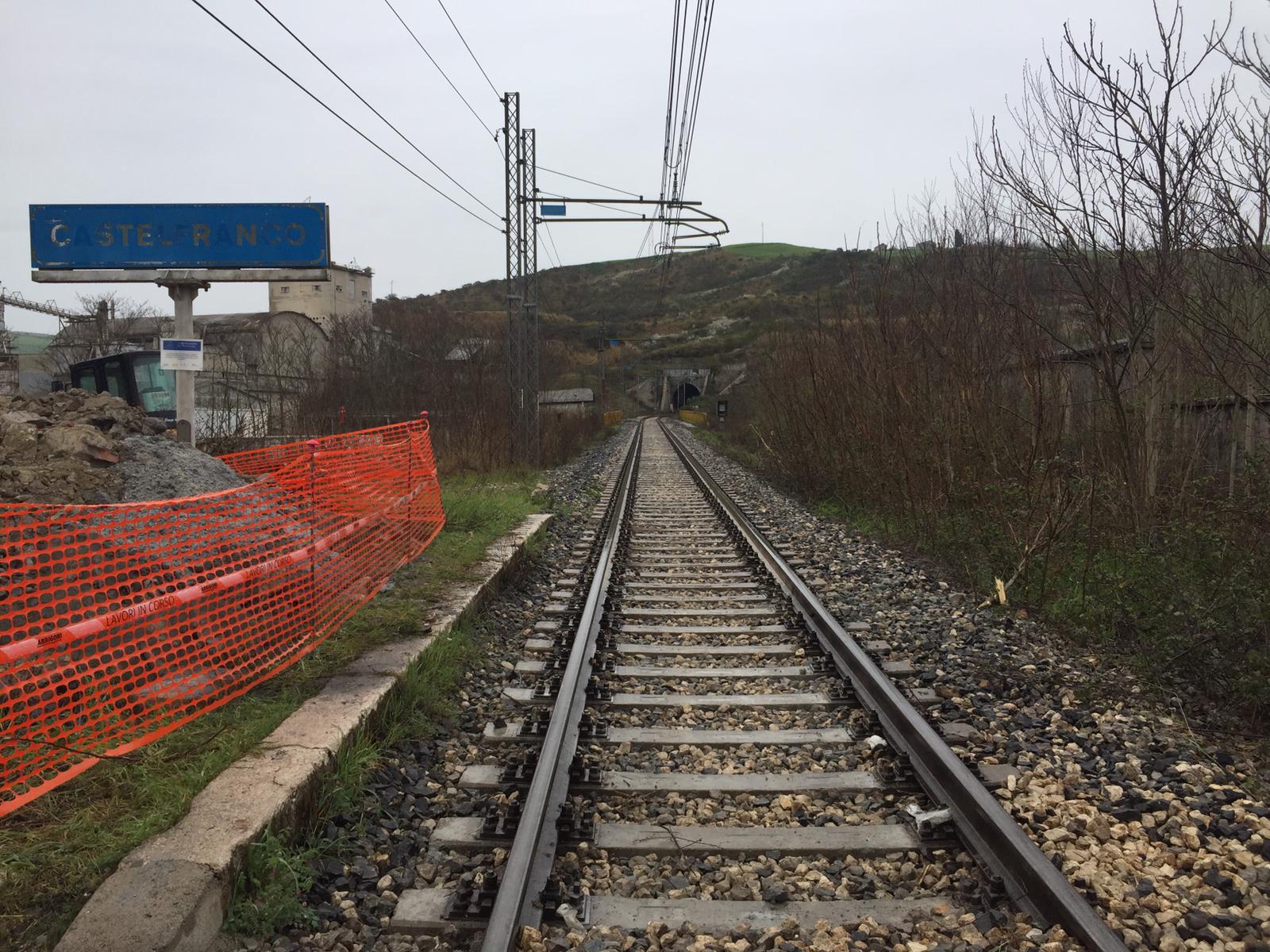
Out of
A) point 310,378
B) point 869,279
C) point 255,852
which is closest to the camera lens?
point 255,852

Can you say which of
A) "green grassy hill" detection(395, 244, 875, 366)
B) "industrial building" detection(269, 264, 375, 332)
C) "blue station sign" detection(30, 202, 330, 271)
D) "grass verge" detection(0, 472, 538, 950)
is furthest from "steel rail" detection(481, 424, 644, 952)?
"green grassy hill" detection(395, 244, 875, 366)

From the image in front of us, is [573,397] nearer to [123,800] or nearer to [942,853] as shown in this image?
[123,800]

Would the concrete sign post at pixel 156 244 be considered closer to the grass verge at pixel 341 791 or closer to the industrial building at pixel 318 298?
the grass verge at pixel 341 791

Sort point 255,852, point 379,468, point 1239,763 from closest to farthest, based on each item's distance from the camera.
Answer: point 255,852, point 1239,763, point 379,468

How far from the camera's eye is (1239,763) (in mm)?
3857

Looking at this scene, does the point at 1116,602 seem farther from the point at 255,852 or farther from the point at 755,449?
the point at 755,449

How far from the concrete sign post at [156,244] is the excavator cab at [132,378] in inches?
134

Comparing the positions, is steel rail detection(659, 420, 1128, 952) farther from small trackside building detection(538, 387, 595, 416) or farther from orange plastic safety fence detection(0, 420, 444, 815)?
small trackside building detection(538, 387, 595, 416)

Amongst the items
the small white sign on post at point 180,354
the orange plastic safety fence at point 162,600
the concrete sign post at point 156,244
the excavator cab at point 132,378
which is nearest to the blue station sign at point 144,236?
the concrete sign post at point 156,244

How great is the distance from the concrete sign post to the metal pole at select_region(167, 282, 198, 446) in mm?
15

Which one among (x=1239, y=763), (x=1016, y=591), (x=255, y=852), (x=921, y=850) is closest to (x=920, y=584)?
(x=1016, y=591)

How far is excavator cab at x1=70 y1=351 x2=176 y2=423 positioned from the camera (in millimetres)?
13109

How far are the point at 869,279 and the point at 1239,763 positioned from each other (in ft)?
31.8

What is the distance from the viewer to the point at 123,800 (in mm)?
3359
